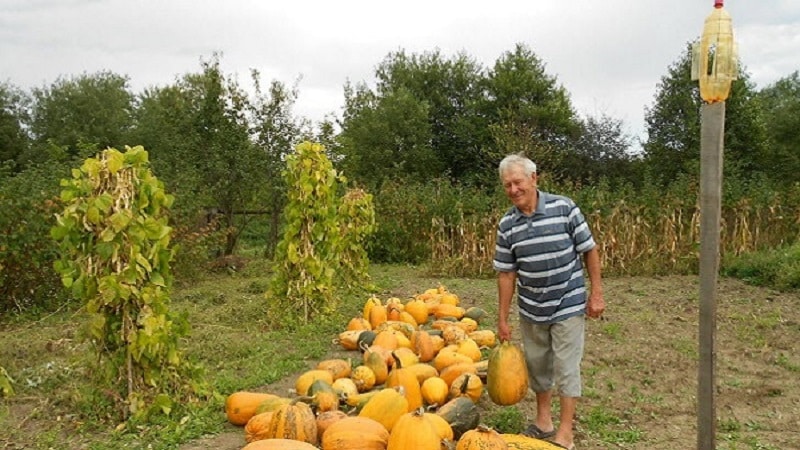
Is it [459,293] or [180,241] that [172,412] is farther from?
[180,241]

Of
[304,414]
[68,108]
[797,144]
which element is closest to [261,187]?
[304,414]

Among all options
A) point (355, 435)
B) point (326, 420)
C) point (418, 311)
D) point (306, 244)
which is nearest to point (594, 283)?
point (355, 435)

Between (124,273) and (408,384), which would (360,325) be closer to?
(408,384)

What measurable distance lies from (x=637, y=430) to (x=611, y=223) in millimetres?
7972

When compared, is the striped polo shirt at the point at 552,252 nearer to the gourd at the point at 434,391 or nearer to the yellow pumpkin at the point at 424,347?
the gourd at the point at 434,391

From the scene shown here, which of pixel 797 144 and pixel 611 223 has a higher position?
pixel 797 144

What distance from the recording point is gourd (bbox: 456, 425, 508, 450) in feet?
10.9

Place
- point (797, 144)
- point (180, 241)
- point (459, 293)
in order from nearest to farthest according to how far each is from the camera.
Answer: point (459, 293) < point (180, 241) < point (797, 144)

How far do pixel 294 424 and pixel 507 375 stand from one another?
4.48ft

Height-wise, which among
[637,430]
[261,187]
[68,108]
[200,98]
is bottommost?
[637,430]

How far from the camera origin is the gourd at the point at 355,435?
351 centimetres

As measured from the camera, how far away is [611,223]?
11906 millimetres

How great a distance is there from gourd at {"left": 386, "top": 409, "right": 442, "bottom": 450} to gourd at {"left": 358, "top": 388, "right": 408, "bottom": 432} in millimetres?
342

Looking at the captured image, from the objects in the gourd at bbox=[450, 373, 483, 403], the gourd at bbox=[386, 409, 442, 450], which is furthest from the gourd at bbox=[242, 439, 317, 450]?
the gourd at bbox=[450, 373, 483, 403]
